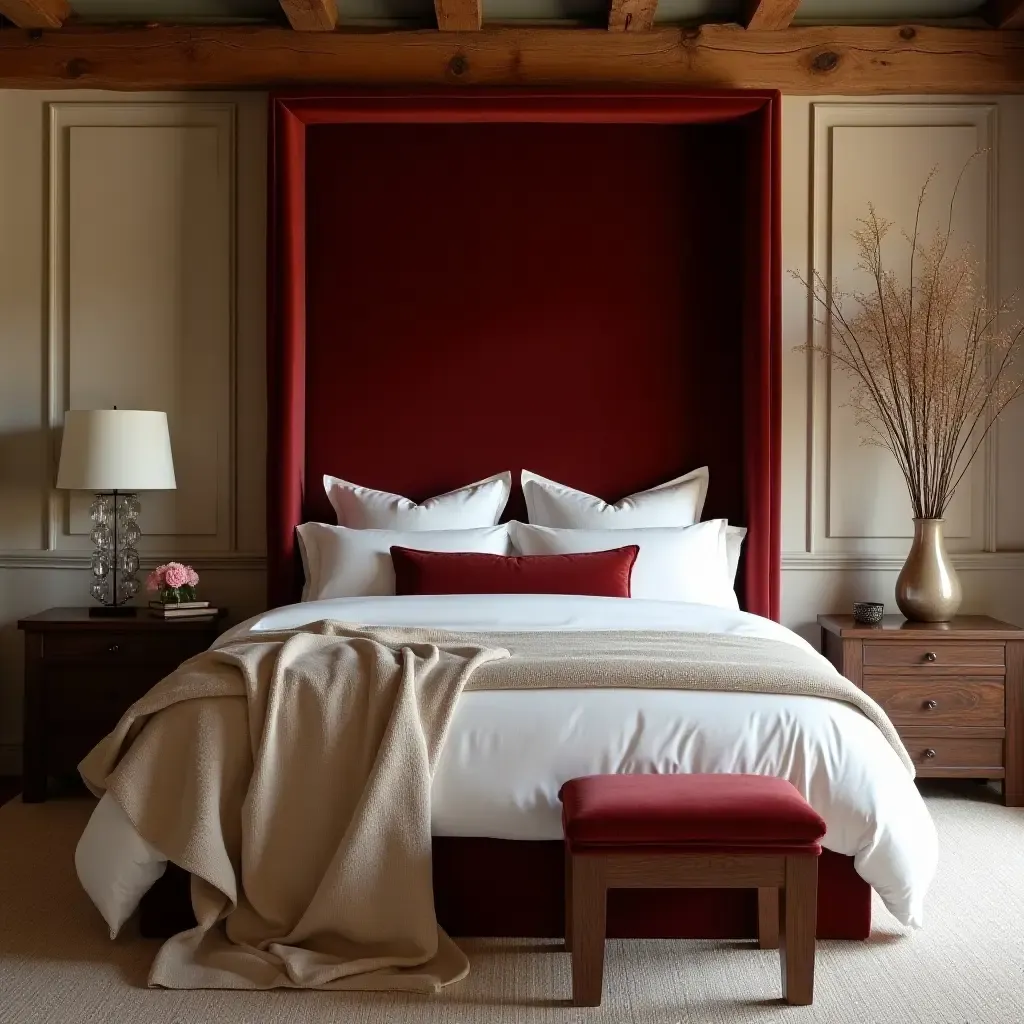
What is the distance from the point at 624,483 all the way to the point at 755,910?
2.23 m

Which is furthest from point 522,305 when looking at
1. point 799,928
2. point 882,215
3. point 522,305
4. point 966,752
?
point 799,928

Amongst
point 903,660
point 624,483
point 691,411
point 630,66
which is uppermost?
point 630,66

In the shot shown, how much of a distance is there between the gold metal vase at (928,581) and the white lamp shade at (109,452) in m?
2.85

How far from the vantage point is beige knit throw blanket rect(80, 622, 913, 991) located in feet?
8.81

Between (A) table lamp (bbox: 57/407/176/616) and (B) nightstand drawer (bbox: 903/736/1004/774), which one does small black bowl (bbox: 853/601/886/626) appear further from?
(A) table lamp (bbox: 57/407/176/616)

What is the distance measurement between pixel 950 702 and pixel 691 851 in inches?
85.2

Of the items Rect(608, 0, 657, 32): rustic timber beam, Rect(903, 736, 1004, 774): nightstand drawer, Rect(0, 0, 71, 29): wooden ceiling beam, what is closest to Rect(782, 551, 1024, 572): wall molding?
Rect(903, 736, 1004, 774): nightstand drawer

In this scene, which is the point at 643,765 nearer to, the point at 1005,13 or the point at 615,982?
the point at 615,982

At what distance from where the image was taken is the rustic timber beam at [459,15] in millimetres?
4469

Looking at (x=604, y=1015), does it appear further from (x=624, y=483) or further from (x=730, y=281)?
(x=730, y=281)

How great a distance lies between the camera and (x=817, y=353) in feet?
15.7

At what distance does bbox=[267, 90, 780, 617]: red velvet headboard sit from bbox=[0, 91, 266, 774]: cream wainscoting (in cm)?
28

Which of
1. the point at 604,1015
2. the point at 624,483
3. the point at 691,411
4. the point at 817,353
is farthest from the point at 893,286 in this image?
the point at 604,1015

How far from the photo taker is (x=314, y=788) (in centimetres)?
278
